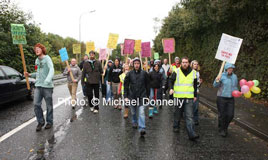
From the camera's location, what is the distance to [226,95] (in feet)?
16.8

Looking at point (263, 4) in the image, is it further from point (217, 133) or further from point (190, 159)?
point (190, 159)

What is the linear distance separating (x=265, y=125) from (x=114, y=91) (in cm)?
480

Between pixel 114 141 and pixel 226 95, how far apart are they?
9.29 ft

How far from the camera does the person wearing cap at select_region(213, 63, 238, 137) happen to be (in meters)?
5.09

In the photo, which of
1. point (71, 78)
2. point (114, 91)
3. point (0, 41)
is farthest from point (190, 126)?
point (0, 41)

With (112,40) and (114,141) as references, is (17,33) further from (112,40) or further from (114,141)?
(112,40)

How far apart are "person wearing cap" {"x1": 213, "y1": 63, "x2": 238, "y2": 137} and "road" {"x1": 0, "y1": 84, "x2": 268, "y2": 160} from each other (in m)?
0.38

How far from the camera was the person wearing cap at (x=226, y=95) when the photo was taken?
16.7 ft

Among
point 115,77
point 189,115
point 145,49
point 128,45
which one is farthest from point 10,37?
point 189,115

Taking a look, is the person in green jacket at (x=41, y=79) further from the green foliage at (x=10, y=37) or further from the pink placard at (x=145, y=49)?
the green foliage at (x=10, y=37)

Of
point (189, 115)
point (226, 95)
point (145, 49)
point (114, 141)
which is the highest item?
point (145, 49)

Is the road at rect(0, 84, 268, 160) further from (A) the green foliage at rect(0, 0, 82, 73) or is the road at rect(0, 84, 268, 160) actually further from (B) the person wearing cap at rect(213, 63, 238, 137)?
(A) the green foliage at rect(0, 0, 82, 73)

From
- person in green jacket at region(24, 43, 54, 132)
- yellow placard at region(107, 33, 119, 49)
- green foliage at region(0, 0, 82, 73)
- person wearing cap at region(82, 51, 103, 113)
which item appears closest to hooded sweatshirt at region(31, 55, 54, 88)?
person in green jacket at region(24, 43, 54, 132)

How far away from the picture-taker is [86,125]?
5773 mm
